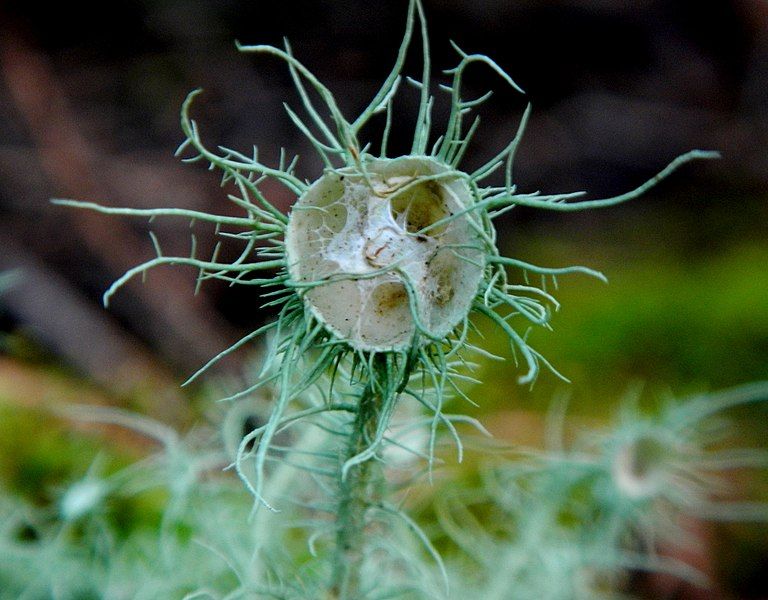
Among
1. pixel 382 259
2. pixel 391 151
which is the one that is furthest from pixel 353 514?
pixel 391 151

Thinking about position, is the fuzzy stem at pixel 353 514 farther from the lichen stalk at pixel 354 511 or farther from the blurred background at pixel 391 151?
the blurred background at pixel 391 151

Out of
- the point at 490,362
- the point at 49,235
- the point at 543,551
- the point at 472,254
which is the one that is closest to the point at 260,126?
the point at 49,235

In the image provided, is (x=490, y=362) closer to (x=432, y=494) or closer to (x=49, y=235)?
(x=432, y=494)

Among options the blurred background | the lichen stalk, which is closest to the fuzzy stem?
the lichen stalk

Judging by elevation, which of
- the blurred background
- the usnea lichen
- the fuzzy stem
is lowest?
the blurred background

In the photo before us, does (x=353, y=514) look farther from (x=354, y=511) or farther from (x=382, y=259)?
(x=382, y=259)

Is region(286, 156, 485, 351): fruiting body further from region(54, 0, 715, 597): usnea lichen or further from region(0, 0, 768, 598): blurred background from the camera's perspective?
region(0, 0, 768, 598): blurred background
